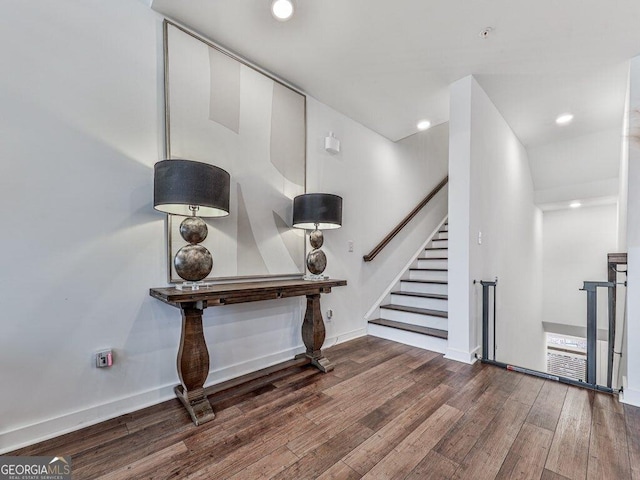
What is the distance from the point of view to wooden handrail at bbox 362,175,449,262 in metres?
3.60

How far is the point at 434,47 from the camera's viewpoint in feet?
7.58

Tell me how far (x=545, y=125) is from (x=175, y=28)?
4.26 metres

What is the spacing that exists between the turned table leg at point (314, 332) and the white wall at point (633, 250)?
84.0 inches

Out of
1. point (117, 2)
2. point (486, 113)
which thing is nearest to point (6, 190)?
point (117, 2)

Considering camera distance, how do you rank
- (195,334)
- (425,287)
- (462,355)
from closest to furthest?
(195,334), (462,355), (425,287)

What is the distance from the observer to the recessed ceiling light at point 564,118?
3.32 m

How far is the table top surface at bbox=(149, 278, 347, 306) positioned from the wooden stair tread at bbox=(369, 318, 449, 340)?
4.29ft

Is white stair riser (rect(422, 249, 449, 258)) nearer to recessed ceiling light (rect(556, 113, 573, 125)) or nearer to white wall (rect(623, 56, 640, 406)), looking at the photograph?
recessed ceiling light (rect(556, 113, 573, 125))

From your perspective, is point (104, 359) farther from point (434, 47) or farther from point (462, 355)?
point (434, 47)

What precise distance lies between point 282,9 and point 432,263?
356 cm

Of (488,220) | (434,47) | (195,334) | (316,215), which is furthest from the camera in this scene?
(488,220)

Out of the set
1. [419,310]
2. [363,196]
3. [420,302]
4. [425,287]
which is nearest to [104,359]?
[363,196]

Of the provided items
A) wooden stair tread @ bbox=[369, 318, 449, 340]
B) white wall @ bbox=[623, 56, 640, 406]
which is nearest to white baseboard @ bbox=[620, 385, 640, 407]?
white wall @ bbox=[623, 56, 640, 406]

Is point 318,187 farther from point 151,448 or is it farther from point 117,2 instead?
point 151,448
